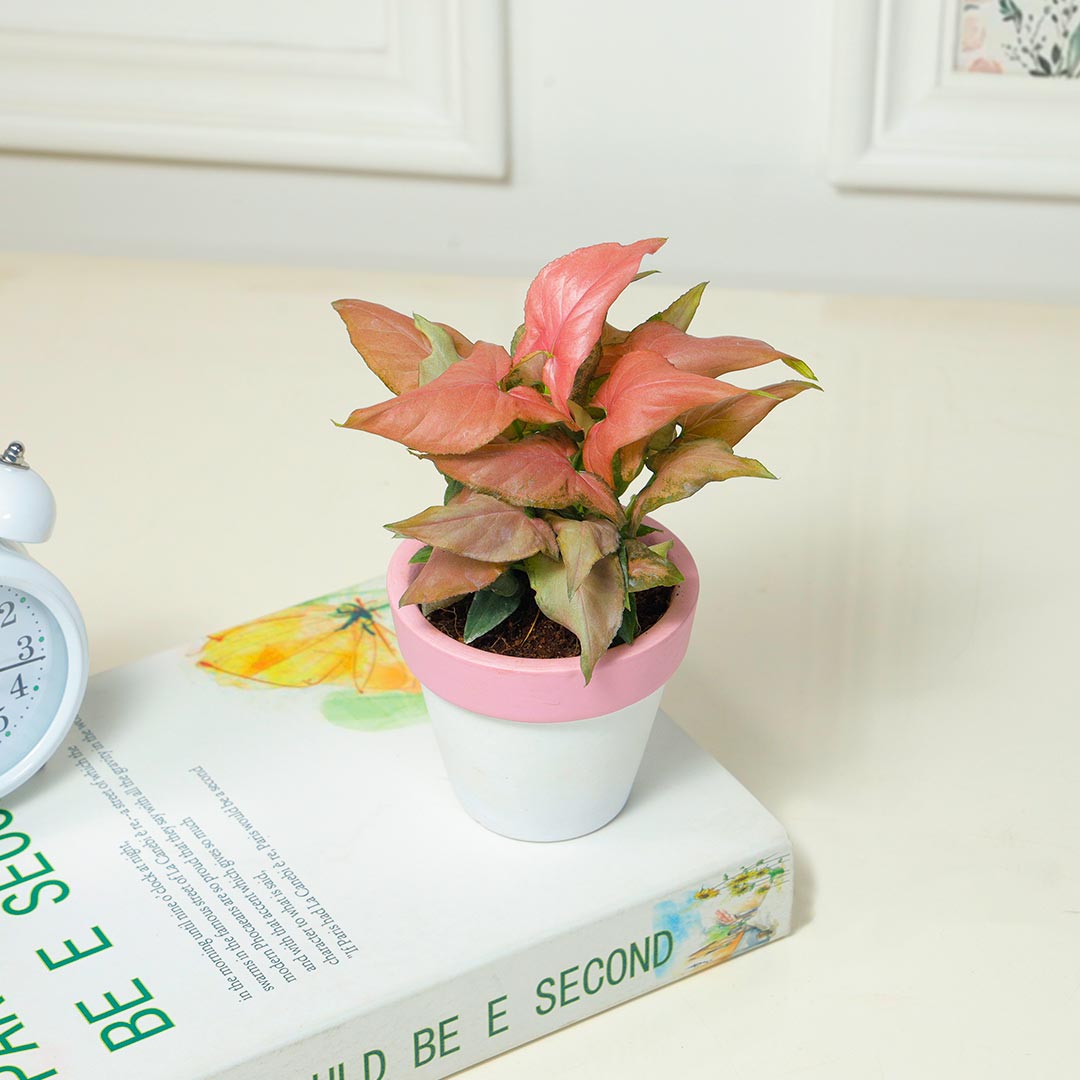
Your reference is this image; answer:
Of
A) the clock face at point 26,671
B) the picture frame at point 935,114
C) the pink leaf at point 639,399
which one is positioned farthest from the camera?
the picture frame at point 935,114

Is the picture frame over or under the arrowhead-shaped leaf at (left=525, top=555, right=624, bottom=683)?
over

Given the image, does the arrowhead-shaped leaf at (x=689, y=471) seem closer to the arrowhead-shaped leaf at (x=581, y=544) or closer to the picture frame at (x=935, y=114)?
the arrowhead-shaped leaf at (x=581, y=544)

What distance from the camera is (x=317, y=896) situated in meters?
0.53

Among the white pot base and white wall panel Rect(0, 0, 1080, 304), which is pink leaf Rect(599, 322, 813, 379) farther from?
white wall panel Rect(0, 0, 1080, 304)

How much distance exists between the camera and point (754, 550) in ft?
2.64

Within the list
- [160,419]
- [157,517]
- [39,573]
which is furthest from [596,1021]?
[160,419]

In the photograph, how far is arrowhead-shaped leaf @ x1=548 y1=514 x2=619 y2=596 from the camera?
1.56 feet

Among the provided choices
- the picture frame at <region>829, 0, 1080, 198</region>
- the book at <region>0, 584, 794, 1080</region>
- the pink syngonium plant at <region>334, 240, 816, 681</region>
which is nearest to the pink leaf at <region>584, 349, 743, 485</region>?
the pink syngonium plant at <region>334, 240, 816, 681</region>

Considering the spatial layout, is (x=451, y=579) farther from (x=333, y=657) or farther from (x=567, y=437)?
(x=333, y=657)

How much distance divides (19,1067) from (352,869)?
0.13m

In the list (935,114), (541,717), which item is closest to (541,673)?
(541,717)

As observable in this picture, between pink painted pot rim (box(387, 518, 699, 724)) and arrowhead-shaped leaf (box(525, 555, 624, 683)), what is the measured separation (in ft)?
0.05

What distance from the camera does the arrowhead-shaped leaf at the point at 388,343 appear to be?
52cm

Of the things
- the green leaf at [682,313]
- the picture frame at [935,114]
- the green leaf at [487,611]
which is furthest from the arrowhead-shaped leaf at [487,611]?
the picture frame at [935,114]
